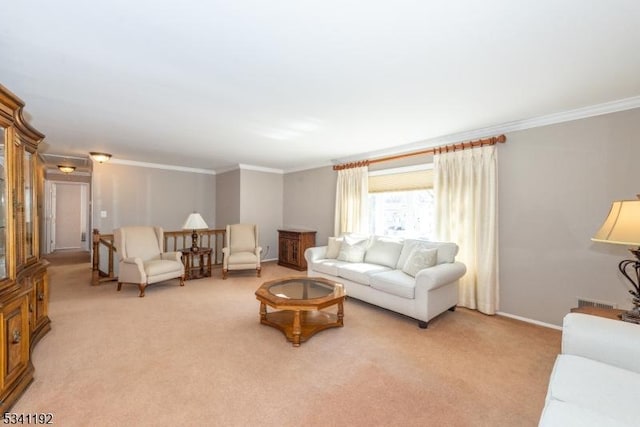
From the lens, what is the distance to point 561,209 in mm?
3078

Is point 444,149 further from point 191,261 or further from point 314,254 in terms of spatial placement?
point 191,261

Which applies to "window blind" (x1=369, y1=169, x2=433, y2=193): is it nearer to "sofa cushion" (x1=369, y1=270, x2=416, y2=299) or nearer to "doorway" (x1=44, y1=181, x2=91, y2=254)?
"sofa cushion" (x1=369, y1=270, x2=416, y2=299)

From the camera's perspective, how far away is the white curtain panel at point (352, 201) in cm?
509

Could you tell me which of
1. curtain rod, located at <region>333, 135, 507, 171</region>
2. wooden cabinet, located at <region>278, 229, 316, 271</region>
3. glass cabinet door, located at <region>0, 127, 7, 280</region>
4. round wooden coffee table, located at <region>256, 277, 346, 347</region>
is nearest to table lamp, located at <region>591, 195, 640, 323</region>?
curtain rod, located at <region>333, 135, 507, 171</region>

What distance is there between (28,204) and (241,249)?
3.35m

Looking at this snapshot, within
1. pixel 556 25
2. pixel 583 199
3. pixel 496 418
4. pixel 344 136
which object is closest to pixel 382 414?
pixel 496 418

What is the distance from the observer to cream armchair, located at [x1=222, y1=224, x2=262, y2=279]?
5191 mm

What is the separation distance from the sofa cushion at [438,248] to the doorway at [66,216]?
8.78 m

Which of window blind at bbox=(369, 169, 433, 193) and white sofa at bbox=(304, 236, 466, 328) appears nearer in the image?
white sofa at bbox=(304, 236, 466, 328)

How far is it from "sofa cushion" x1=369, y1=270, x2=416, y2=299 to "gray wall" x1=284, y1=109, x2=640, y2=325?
4.18ft

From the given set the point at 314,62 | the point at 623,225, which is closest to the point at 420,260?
the point at 623,225

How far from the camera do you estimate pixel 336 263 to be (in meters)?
4.29

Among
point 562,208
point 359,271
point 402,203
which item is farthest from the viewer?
point 402,203

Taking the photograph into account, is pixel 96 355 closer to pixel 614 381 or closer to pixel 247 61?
pixel 247 61
